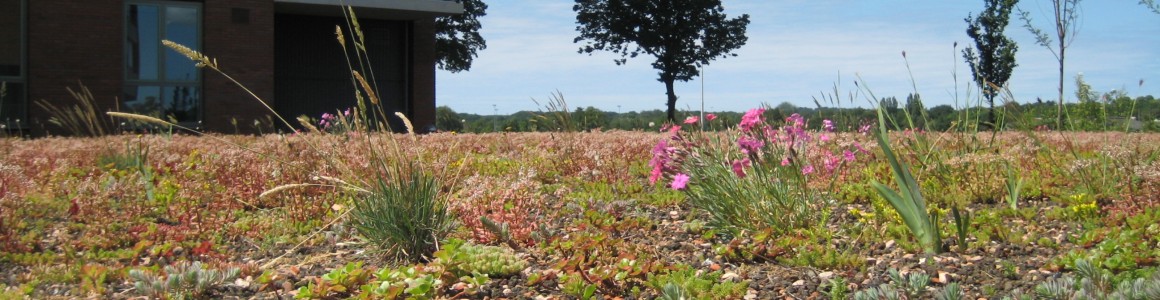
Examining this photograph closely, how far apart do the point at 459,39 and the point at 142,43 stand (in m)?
17.6

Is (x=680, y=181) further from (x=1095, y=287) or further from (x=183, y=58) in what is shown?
(x=183, y=58)

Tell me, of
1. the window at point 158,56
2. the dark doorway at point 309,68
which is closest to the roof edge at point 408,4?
the dark doorway at point 309,68

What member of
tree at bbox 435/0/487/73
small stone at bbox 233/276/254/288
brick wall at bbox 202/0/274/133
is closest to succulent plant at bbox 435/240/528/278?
small stone at bbox 233/276/254/288

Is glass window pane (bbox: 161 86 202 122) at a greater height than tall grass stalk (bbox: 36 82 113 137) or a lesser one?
greater

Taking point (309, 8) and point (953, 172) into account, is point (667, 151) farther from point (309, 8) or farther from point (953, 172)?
point (309, 8)

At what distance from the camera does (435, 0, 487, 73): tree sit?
31.9m

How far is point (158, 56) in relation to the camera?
1680 centimetres

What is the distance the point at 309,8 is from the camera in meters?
17.6

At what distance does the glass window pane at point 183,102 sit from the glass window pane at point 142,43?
1.42 feet

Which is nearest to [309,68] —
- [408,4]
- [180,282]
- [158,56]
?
[408,4]

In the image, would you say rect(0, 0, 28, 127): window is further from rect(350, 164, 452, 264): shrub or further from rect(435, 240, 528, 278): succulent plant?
rect(435, 240, 528, 278): succulent plant

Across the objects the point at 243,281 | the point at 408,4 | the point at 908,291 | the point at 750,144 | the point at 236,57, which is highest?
the point at 408,4

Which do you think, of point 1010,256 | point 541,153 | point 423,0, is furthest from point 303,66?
point 1010,256

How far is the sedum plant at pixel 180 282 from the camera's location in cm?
307
